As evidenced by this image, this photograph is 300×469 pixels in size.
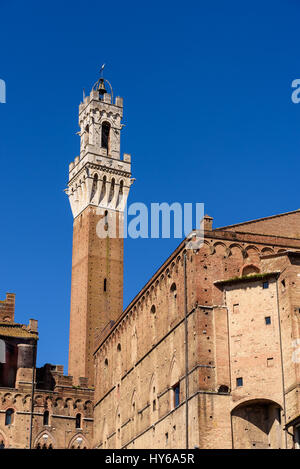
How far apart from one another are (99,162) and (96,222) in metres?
5.36

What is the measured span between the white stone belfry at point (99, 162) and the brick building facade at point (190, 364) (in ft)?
45.2

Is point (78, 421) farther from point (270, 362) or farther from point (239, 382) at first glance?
point (270, 362)

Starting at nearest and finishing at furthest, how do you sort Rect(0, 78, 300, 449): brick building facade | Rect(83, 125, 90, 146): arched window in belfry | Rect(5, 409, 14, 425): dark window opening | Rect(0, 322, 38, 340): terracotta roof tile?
Rect(0, 78, 300, 449): brick building facade, Rect(5, 409, 14, 425): dark window opening, Rect(0, 322, 38, 340): terracotta roof tile, Rect(83, 125, 90, 146): arched window in belfry

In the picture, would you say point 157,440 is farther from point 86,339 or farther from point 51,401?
point 86,339

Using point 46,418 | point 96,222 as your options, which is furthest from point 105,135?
point 46,418

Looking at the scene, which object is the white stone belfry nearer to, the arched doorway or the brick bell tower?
the brick bell tower

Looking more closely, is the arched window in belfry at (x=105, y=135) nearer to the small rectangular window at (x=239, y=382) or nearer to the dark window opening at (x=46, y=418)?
the dark window opening at (x=46, y=418)

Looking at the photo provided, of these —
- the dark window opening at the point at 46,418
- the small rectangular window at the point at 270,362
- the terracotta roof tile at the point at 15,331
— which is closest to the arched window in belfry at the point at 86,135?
the terracotta roof tile at the point at 15,331

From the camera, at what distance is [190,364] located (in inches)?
1521

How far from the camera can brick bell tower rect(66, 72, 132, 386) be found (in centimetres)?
6500

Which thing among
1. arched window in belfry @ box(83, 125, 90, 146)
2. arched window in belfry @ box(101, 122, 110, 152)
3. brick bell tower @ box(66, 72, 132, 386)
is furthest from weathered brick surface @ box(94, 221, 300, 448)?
arched window in belfry @ box(101, 122, 110, 152)
